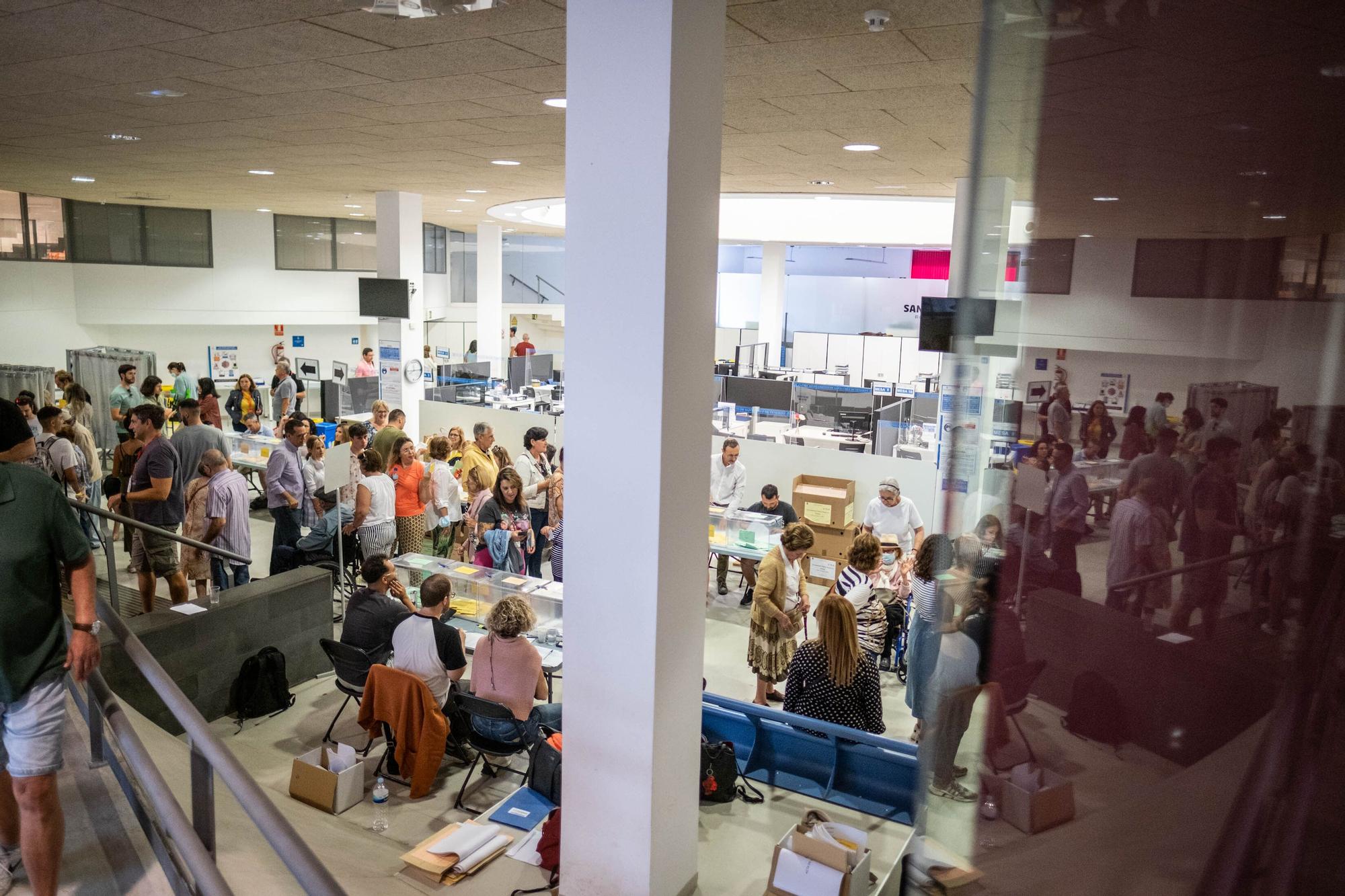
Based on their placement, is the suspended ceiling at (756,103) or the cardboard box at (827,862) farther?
the cardboard box at (827,862)

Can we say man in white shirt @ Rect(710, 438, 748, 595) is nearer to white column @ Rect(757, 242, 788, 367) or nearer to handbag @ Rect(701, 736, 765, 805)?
handbag @ Rect(701, 736, 765, 805)

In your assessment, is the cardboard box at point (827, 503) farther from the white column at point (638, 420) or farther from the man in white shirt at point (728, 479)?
the white column at point (638, 420)

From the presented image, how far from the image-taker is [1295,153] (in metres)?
0.69

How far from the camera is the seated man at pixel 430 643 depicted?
4672mm

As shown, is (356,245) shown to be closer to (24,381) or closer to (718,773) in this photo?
(24,381)

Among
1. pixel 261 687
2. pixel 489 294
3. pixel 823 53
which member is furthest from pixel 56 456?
pixel 489 294

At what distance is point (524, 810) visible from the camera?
13.6ft

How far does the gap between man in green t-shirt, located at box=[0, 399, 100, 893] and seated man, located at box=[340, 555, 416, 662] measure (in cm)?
268

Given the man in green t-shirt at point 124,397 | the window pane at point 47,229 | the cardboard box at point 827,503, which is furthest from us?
the window pane at point 47,229

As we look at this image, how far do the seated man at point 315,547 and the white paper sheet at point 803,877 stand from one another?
459 centimetres

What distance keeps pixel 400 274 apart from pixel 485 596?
6776 millimetres

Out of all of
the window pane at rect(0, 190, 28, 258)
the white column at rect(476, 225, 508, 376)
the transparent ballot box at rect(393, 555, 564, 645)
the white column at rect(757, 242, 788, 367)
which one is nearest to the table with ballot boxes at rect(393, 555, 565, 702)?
the transparent ballot box at rect(393, 555, 564, 645)

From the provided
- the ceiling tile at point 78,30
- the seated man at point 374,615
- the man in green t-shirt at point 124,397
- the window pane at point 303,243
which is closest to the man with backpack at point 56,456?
the man in green t-shirt at point 124,397

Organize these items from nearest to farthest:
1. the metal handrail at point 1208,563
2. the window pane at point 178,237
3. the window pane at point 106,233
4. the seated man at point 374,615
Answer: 1. the metal handrail at point 1208,563
2. the seated man at point 374,615
3. the window pane at point 106,233
4. the window pane at point 178,237
